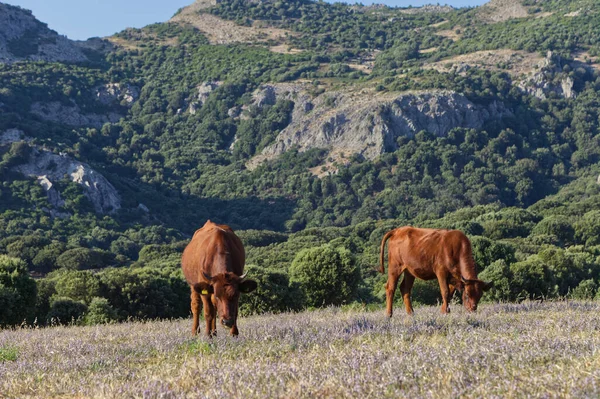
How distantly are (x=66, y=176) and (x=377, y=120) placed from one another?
8275 cm

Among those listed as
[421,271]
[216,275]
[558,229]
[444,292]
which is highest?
[216,275]

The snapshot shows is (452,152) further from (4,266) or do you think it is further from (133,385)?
(133,385)

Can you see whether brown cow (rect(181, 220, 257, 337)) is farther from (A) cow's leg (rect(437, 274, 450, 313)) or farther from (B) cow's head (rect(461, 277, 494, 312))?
(B) cow's head (rect(461, 277, 494, 312))

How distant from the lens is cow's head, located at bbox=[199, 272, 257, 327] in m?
10.4

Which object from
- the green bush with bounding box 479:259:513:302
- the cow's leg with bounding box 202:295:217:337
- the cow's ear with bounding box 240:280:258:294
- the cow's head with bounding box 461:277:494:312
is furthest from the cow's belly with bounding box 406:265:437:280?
the green bush with bounding box 479:259:513:302

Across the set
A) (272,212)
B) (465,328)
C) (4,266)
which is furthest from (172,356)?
(272,212)

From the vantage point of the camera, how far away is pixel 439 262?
50.9ft

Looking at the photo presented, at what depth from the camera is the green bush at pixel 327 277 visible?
36031 mm

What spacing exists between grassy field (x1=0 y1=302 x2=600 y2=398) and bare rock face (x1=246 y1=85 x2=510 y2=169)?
177 m

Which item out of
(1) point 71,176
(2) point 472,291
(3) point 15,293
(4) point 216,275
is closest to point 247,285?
(4) point 216,275

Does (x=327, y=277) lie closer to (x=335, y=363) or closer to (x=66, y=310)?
(x=66, y=310)

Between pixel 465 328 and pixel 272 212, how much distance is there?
159808mm

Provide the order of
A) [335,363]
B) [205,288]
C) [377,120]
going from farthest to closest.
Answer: [377,120] → [205,288] → [335,363]

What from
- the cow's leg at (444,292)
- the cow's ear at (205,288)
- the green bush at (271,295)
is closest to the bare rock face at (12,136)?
the green bush at (271,295)
